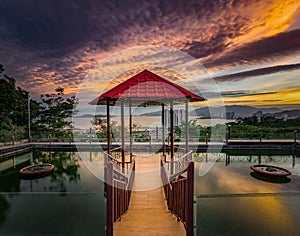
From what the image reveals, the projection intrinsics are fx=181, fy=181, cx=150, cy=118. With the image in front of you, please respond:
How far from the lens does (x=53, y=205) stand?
486cm

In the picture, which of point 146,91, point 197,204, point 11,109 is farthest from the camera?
point 11,109

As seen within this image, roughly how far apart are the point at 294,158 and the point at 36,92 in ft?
60.9

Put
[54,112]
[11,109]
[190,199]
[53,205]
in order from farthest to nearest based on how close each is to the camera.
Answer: [54,112] < [11,109] < [53,205] < [190,199]

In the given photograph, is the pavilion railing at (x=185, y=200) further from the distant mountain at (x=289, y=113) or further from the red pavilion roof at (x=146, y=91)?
the distant mountain at (x=289, y=113)

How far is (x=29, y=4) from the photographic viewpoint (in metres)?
7.23

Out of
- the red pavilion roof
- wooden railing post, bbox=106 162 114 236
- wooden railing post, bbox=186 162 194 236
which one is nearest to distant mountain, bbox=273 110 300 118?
the red pavilion roof

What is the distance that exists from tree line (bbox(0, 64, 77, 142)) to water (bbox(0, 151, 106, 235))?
267 inches

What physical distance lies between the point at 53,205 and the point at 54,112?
463 inches

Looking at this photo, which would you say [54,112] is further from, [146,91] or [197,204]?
[197,204]

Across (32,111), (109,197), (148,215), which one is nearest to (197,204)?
(148,215)

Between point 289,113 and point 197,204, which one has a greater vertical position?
point 289,113

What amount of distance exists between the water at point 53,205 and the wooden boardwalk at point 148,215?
1.06 meters

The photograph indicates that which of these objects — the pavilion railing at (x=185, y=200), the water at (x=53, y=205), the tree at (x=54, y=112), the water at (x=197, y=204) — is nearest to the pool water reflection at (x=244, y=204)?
the water at (x=197, y=204)

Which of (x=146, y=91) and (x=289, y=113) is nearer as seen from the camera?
(x=146, y=91)
